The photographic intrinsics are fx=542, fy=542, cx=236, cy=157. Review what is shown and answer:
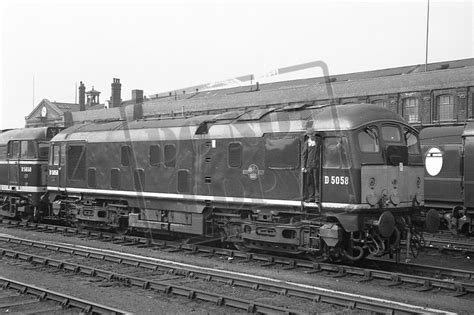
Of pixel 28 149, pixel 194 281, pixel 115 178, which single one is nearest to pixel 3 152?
pixel 28 149

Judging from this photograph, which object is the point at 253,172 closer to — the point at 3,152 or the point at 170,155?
the point at 170,155

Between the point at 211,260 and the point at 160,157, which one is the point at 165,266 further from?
the point at 160,157

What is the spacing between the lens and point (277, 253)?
14188 millimetres

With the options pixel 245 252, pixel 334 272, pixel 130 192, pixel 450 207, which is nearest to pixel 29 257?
pixel 130 192

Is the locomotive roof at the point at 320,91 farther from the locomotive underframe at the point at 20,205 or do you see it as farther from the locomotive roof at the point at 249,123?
the locomotive roof at the point at 249,123

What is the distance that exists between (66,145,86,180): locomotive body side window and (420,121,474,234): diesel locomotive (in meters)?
11.4

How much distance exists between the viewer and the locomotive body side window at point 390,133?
12164 mm

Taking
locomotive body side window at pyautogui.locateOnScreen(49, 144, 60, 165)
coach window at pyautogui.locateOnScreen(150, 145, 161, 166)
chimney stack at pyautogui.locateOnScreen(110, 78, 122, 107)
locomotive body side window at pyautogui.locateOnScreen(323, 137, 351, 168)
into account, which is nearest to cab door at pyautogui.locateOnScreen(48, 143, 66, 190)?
locomotive body side window at pyautogui.locateOnScreen(49, 144, 60, 165)

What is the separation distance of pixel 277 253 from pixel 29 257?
20.6 feet

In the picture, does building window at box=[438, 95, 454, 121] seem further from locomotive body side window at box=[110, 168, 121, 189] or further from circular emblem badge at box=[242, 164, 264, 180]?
circular emblem badge at box=[242, 164, 264, 180]

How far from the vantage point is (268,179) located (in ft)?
42.8

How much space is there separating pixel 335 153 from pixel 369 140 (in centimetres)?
82

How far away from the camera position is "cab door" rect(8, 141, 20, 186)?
70.2ft

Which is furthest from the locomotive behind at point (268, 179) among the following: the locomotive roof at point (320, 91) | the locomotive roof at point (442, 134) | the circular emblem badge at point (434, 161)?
the locomotive roof at point (320, 91)
